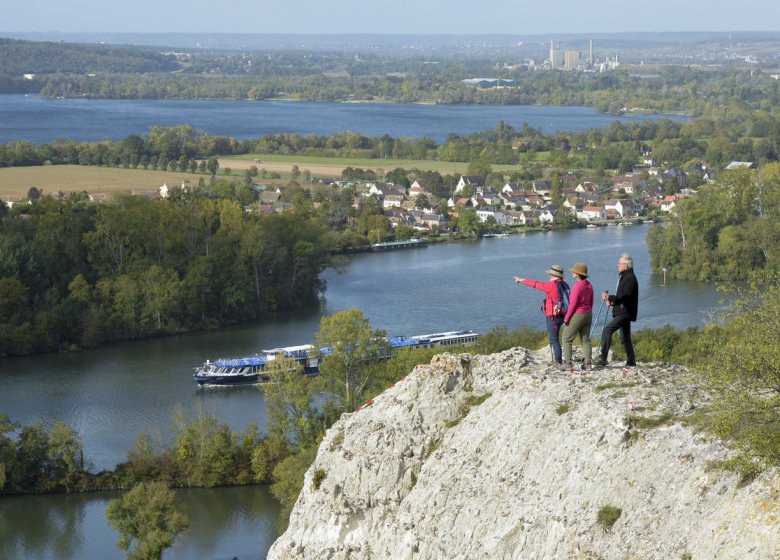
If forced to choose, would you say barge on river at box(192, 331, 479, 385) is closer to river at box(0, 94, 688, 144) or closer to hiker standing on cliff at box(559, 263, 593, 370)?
hiker standing on cliff at box(559, 263, 593, 370)

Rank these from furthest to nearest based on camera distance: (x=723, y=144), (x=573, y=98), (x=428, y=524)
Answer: (x=573, y=98), (x=723, y=144), (x=428, y=524)

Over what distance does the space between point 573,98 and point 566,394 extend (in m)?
104

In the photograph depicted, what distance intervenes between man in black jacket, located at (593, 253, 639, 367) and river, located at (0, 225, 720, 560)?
6714 mm

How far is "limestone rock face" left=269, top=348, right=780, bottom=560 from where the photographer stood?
5477mm

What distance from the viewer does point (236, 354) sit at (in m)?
22.7

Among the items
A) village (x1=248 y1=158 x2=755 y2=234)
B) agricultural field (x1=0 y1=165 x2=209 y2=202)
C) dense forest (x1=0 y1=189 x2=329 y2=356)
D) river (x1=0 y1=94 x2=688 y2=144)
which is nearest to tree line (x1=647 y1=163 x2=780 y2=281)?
village (x1=248 y1=158 x2=755 y2=234)

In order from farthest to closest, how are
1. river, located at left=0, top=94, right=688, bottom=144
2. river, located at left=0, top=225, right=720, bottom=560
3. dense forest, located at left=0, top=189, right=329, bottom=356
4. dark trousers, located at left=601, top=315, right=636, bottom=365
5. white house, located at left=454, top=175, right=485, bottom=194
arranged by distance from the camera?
river, located at left=0, top=94, right=688, bottom=144, white house, located at left=454, top=175, right=485, bottom=194, dense forest, located at left=0, top=189, right=329, bottom=356, river, located at left=0, top=225, right=720, bottom=560, dark trousers, located at left=601, top=315, right=636, bottom=365

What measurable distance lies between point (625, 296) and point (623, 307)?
6 cm

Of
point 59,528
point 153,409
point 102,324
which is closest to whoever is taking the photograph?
point 59,528

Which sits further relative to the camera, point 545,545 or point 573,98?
point 573,98

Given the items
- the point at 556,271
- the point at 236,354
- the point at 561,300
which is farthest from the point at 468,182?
the point at 556,271

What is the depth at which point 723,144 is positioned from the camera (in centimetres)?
5788

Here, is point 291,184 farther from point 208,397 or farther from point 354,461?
point 354,461

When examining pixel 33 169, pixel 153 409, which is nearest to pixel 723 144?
pixel 33 169
